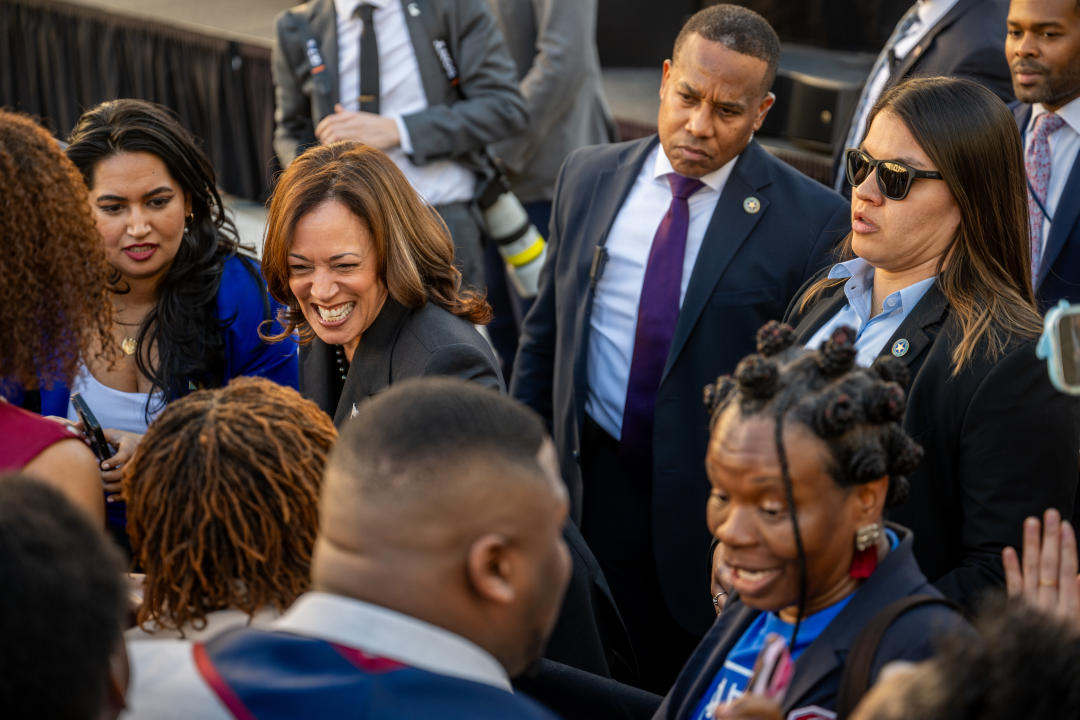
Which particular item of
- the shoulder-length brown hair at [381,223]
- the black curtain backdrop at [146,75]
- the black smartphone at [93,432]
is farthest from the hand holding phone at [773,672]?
the black curtain backdrop at [146,75]

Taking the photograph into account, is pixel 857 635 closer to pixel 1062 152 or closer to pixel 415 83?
pixel 1062 152

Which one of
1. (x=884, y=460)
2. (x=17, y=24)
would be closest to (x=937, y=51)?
(x=884, y=460)

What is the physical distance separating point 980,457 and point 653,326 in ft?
3.69

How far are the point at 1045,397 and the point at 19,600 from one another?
1667 millimetres

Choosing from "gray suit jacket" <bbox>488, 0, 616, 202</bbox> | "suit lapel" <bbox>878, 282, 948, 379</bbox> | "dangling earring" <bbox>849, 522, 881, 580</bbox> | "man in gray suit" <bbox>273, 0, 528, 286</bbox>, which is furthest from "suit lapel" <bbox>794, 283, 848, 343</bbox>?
"gray suit jacket" <bbox>488, 0, 616, 202</bbox>

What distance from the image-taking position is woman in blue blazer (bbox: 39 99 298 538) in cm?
272

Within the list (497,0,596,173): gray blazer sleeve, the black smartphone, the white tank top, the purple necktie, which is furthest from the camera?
Result: (497,0,596,173): gray blazer sleeve

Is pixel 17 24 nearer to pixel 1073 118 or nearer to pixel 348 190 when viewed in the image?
pixel 348 190

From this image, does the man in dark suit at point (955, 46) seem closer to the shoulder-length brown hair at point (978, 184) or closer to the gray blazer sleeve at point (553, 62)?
the shoulder-length brown hair at point (978, 184)

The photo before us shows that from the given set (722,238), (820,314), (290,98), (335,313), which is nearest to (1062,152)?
(722,238)

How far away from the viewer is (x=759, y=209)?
291cm

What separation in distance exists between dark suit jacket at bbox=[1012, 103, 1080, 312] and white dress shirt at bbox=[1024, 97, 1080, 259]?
4 cm

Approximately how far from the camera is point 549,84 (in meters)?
4.73

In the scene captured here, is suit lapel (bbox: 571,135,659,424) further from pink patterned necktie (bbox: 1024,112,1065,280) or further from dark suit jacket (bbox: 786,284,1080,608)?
dark suit jacket (bbox: 786,284,1080,608)
